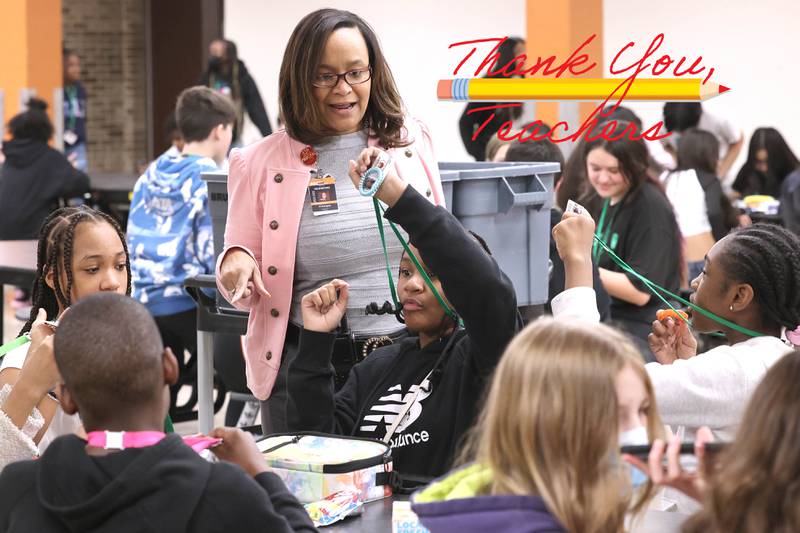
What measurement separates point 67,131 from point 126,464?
10.2 metres

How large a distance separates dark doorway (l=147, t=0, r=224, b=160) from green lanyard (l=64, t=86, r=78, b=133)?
7.92ft

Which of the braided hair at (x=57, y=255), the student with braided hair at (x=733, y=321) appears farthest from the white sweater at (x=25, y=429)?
the student with braided hair at (x=733, y=321)

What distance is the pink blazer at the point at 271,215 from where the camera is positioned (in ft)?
9.52

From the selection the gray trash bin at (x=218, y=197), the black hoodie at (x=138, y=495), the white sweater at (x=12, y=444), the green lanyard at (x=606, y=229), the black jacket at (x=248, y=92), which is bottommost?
the white sweater at (x=12, y=444)

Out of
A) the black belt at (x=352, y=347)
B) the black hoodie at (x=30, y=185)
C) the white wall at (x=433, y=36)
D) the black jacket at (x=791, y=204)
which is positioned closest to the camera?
the black belt at (x=352, y=347)

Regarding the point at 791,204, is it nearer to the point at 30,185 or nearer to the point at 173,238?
the point at 173,238

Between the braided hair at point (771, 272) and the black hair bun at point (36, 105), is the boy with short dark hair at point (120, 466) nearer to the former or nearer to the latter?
the braided hair at point (771, 272)

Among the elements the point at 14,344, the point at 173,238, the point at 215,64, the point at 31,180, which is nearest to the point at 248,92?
the point at 215,64

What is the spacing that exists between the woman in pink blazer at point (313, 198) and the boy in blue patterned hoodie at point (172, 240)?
2.29m

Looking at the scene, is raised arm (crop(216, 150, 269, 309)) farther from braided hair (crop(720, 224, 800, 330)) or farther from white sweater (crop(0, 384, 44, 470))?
braided hair (crop(720, 224, 800, 330))

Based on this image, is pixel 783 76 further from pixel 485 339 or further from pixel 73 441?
pixel 73 441

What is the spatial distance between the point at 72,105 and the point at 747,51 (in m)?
Answer: 6.15

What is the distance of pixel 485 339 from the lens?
236 centimetres

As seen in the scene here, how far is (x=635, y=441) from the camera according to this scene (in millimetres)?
1718
